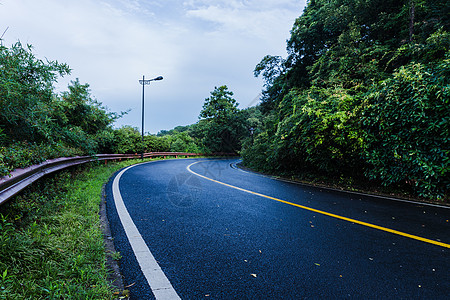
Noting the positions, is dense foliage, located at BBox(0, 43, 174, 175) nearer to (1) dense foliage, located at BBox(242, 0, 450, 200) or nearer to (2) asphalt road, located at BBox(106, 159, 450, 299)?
(2) asphalt road, located at BBox(106, 159, 450, 299)

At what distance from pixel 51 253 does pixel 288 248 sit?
8.95ft

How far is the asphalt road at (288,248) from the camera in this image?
6.72 feet

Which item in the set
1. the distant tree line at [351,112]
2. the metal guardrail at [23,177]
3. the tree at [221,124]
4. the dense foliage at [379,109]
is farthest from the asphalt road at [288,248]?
the tree at [221,124]

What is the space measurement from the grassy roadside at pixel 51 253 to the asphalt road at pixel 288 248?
0.28 metres

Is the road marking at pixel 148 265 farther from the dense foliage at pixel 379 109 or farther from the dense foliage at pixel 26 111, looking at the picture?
the dense foliage at pixel 379 109

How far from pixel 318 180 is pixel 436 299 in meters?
6.77

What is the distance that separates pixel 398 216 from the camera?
13.9 feet

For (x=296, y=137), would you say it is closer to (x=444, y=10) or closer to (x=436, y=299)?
(x=436, y=299)

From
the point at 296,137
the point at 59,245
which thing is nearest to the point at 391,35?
the point at 296,137

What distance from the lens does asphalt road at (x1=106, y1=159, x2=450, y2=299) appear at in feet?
6.72

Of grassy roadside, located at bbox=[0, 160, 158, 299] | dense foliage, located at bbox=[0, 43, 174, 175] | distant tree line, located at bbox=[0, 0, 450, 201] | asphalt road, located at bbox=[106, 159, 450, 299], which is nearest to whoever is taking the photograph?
grassy roadside, located at bbox=[0, 160, 158, 299]

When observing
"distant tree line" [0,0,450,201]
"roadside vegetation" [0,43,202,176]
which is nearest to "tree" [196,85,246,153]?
"distant tree line" [0,0,450,201]

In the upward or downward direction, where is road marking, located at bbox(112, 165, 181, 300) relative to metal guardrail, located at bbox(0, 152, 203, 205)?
downward

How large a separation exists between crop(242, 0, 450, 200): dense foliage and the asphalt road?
4.66 feet
